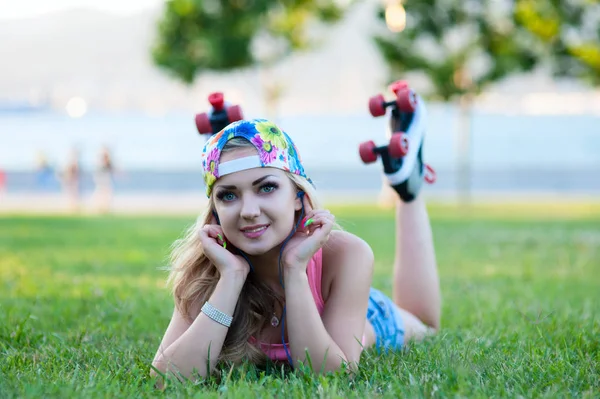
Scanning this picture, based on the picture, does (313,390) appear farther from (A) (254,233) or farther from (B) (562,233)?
(B) (562,233)

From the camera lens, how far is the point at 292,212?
3152mm

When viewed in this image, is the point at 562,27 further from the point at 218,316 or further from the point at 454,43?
the point at 218,316

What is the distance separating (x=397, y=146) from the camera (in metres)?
4.00

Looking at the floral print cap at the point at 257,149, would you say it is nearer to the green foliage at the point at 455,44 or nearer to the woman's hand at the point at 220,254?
the woman's hand at the point at 220,254

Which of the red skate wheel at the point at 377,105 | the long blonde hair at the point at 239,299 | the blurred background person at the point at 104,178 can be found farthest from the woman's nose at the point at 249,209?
the blurred background person at the point at 104,178

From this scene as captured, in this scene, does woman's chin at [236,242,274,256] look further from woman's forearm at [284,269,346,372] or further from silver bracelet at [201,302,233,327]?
silver bracelet at [201,302,233,327]

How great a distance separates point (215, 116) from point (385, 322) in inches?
54.0

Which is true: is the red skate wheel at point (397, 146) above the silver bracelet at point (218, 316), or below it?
above

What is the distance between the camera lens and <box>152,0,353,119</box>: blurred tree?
2220 cm

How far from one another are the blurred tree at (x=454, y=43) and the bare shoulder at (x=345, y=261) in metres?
16.2

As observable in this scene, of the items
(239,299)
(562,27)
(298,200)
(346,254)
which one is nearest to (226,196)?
(298,200)

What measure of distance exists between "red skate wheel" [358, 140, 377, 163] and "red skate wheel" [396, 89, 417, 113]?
1.25 ft

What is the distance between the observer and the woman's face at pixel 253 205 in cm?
304

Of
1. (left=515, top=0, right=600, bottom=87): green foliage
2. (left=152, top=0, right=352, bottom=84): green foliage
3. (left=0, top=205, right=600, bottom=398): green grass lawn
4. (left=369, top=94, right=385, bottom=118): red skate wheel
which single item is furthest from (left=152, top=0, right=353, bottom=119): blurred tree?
(left=369, top=94, right=385, bottom=118): red skate wheel
